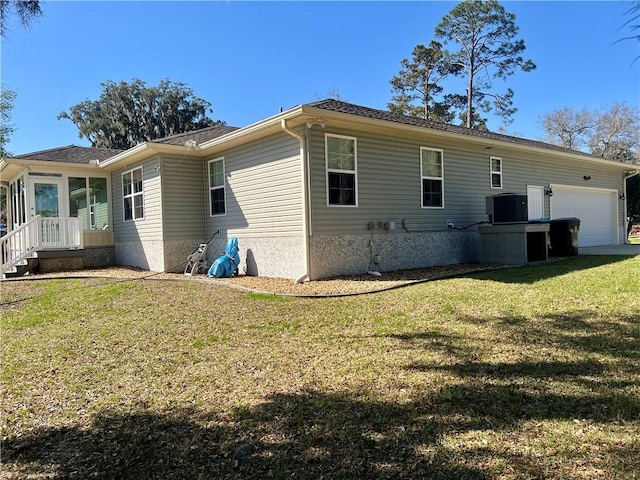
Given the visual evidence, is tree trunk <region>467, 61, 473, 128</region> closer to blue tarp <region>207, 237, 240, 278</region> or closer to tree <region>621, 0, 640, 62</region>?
blue tarp <region>207, 237, 240, 278</region>

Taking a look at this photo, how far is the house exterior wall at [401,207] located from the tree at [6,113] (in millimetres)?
27812

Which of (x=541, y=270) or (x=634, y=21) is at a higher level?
(x=634, y=21)

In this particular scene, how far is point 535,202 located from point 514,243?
4.53m

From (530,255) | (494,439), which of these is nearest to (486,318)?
(494,439)

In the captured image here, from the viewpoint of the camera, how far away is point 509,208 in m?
10.5

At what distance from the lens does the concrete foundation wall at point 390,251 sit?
8836 mm

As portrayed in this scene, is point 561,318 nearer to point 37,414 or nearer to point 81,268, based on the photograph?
point 37,414

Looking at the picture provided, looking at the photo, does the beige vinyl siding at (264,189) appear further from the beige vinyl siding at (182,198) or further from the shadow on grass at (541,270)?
the shadow on grass at (541,270)

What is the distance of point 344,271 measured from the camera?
9125 mm

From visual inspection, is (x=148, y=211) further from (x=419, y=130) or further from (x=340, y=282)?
(x=419, y=130)

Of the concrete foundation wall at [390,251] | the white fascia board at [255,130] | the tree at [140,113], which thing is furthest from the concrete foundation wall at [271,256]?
the tree at [140,113]

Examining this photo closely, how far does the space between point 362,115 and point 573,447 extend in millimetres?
7483

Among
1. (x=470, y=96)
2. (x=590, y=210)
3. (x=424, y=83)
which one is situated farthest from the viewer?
(x=424, y=83)

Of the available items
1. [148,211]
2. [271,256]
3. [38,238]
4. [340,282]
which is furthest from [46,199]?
[340,282]
